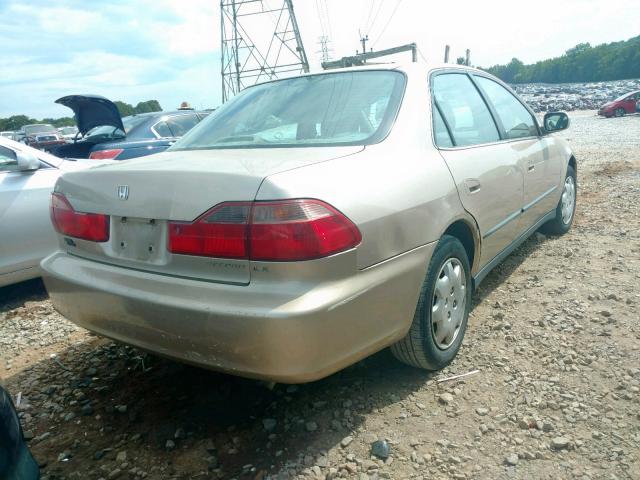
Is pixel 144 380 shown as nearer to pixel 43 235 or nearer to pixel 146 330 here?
pixel 146 330

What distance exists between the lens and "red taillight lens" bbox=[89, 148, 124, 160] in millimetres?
6047

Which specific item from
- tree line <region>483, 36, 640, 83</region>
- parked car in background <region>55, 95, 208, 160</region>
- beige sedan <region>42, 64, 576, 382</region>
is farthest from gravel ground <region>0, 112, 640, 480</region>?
tree line <region>483, 36, 640, 83</region>

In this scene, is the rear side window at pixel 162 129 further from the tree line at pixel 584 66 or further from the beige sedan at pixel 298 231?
the tree line at pixel 584 66

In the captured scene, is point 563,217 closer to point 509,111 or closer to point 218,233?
point 509,111

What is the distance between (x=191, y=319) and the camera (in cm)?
191

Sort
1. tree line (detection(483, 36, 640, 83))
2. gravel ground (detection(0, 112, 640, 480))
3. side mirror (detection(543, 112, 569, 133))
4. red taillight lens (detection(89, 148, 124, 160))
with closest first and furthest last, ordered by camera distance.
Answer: gravel ground (detection(0, 112, 640, 480)) < side mirror (detection(543, 112, 569, 133)) < red taillight lens (detection(89, 148, 124, 160)) < tree line (detection(483, 36, 640, 83))

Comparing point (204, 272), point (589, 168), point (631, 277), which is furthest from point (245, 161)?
point (589, 168)

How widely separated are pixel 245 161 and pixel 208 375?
1275 mm

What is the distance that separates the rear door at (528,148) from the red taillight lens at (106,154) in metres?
4.40

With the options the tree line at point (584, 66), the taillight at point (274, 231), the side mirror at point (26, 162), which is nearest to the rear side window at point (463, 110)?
the taillight at point (274, 231)

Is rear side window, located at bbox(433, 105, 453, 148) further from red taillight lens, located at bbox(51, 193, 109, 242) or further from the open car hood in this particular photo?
the open car hood

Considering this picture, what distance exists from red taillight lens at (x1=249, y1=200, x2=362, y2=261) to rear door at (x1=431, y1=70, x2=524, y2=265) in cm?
107

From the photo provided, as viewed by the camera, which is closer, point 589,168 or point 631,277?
point 631,277

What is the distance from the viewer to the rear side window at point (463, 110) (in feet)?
9.53
